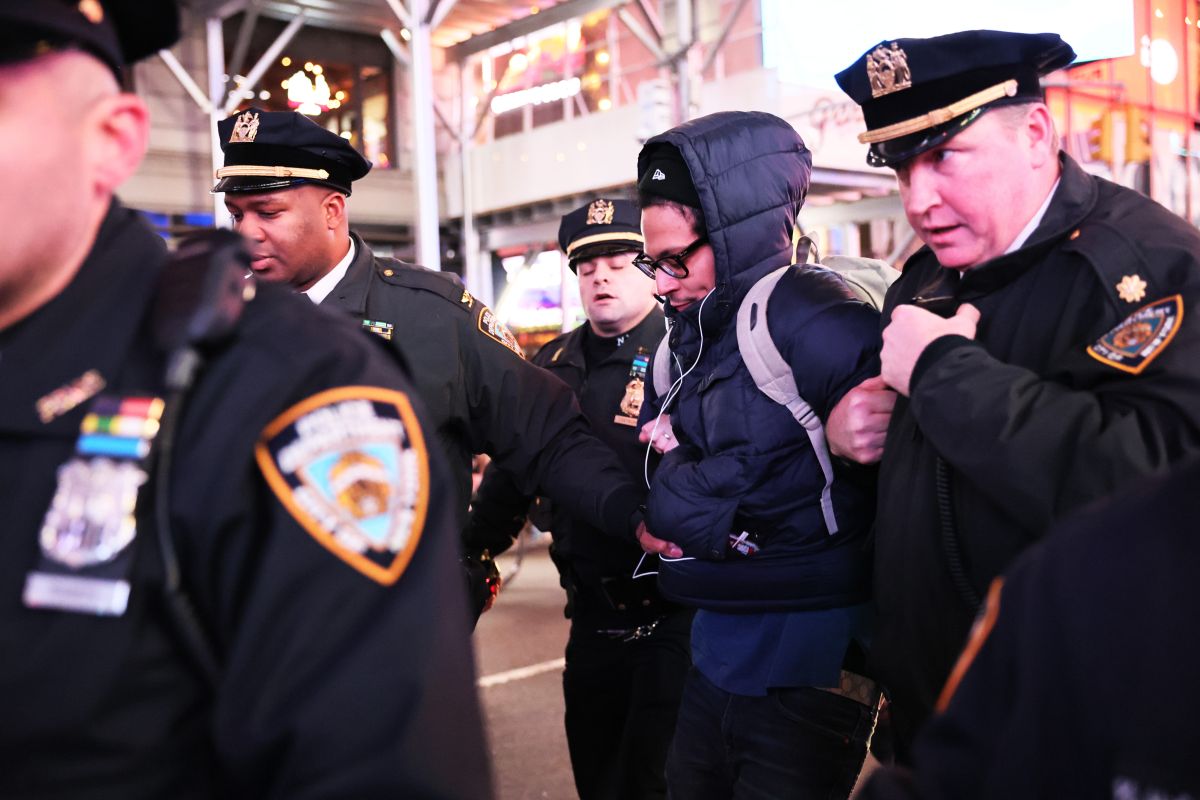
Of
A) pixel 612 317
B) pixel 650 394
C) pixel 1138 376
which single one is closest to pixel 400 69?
pixel 612 317

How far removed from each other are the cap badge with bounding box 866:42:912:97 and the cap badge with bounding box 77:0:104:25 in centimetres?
128

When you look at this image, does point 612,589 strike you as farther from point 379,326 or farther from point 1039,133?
point 1039,133

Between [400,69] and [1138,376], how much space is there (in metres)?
15.8

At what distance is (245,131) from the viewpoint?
2896 mm

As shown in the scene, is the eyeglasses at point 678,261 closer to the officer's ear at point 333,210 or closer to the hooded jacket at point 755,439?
the hooded jacket at point 755,439

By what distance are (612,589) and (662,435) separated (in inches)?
35.4

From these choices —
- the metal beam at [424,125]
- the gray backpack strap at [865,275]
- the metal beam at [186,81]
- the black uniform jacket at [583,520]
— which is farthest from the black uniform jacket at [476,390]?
the metal beam at [186,81]

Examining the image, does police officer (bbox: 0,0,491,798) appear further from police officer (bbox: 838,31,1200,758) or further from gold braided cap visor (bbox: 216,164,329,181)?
gold braided cap visor (bbox: 216,164,329,181)

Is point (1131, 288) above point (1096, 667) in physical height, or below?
above

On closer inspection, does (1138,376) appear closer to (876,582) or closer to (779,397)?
(876,582)

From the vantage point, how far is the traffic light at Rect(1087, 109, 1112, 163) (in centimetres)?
1243

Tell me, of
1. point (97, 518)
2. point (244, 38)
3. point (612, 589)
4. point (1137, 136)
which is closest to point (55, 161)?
point (97, 518)

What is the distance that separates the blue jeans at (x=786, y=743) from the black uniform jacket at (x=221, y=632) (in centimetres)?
124

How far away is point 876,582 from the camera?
1.94 metres
